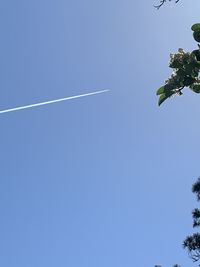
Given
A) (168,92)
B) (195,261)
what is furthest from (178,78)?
(195,261)

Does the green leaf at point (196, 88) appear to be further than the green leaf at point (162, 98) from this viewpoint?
Yes

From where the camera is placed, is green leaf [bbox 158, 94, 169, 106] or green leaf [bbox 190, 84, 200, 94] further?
green leaf [bbox 190, 84, 200, 94]

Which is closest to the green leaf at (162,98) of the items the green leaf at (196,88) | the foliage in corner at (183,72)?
the foliage in corner at (183,72)

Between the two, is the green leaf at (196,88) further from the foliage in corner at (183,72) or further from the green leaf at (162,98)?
the green leaf at (162,98)

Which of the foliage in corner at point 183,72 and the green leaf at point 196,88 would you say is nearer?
the foliage in corner at point 183,72

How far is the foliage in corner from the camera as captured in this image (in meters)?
5.78

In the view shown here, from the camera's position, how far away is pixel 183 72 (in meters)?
5.79

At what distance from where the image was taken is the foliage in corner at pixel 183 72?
578 centimetres

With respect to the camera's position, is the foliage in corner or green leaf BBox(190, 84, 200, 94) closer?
the foliage in corner

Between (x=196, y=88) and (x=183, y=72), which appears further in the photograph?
(x=196, y=88)

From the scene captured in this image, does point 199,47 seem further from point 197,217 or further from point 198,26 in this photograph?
point 197,217

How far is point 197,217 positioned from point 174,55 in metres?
20.5

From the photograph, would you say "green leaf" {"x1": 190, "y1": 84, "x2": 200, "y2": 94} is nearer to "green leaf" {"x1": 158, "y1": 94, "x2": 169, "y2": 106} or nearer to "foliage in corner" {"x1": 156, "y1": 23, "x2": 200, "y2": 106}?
"foliage in corner" {"x1": 156, "y1": 23, "x2": 200, "y2": 106}

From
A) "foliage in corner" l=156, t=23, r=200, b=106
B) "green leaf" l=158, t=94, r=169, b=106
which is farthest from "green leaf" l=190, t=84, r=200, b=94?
"green leaf" l=158, t=94, r=169, b=106
